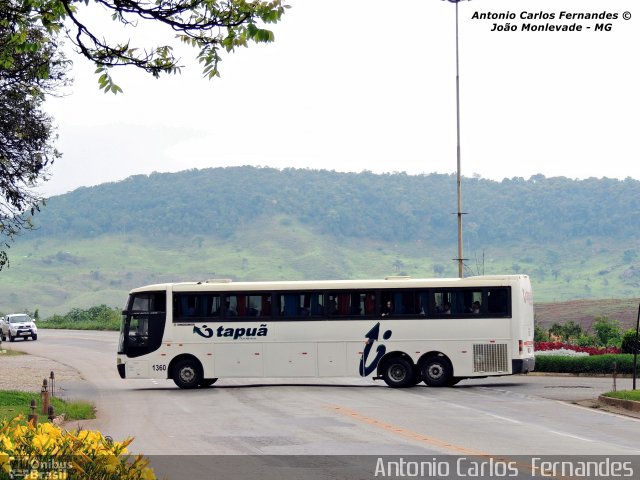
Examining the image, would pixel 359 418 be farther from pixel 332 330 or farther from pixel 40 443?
pixel 40 443

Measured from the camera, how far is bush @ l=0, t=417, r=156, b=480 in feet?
26.0

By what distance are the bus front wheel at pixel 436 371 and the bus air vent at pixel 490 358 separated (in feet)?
2.74

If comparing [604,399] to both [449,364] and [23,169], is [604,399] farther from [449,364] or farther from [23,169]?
[23,169]

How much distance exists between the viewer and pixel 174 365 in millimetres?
31359

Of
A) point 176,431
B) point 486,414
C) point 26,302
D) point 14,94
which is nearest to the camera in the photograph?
point 176,431

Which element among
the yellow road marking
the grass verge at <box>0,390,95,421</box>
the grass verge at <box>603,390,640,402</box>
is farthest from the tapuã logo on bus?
the grass verge at <box>603,390,640,402</box>

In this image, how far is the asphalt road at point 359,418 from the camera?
17125 millimetres

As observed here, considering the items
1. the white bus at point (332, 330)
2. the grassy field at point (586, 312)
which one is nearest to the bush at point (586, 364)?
the white bus at point (332, 330)

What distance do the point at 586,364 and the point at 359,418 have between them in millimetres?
16654

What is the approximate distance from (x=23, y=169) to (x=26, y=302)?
547 feet

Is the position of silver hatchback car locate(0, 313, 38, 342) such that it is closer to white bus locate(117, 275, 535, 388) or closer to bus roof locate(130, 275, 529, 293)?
Answer: white bus locate(117, 275, 535, 388)

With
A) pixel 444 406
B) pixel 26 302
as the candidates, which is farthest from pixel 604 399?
pixel 26 302

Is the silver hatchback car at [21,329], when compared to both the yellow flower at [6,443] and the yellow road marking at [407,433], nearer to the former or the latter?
the yellow road marking at [407,433]

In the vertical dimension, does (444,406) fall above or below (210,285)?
below
